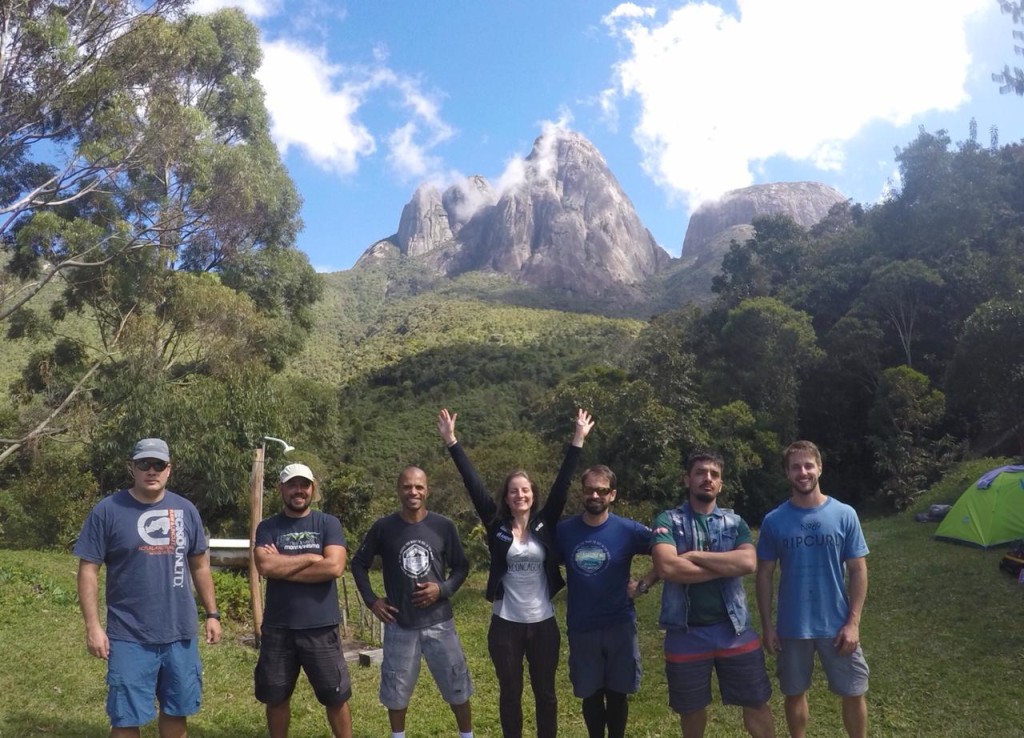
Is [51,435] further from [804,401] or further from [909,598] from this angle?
[804,401]

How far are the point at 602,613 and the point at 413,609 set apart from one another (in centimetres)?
92

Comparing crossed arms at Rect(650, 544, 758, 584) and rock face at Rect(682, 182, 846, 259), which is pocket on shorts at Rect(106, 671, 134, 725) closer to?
crossed arms at Rect(650, 544, 758, 584)

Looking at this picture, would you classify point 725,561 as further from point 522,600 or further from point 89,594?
point 89,594

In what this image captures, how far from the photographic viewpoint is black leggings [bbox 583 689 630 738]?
3.22 m

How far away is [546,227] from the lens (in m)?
97.1

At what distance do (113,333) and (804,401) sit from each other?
20898mm

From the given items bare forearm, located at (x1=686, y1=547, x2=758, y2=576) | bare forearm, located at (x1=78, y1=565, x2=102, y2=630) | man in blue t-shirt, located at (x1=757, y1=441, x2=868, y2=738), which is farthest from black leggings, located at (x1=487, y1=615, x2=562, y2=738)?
bare forearm, located at (x1=78, y1=565, x2=102, y2=630)

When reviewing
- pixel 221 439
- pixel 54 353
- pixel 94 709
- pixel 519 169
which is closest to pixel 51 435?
pixel 221 439

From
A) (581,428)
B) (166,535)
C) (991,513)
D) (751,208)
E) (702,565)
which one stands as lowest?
(991,513)

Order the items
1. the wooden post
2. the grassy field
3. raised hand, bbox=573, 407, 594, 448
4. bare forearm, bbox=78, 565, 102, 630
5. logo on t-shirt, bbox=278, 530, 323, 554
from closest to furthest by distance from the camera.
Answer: bare forearm, bbox=78, 565, 102, 630, logo on t-shirt, bbox=278, 530, 323, 554, raised hand, bbox=573, 407, 594, 448, the grassy field, the wooden post

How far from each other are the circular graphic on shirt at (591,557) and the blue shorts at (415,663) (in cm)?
73

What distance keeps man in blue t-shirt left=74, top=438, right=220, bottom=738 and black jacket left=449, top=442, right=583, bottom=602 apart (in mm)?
1380

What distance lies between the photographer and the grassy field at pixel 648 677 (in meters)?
4.35

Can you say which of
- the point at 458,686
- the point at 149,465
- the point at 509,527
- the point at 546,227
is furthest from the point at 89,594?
the point at 546,227
